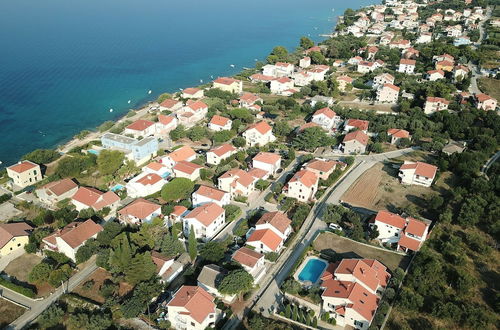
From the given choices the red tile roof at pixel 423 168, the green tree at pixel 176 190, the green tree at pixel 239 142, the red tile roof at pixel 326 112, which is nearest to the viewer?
the green tree at pixel 176 190

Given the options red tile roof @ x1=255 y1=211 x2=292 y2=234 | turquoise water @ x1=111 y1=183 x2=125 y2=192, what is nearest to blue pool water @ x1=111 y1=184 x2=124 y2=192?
turquoise water @ x1=111 y1=183 x2=125 y2=192

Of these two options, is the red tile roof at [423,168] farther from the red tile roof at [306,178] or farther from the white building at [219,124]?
the white building at [219,124]

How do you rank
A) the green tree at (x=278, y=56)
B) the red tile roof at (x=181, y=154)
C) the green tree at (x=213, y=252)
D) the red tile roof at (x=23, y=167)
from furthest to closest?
the green tree at (x=278, y=56)
the red tile roof at (x=181, y=154)
the red tile roof at (x=23, y=167)
the green tree at (x=213, y=252)

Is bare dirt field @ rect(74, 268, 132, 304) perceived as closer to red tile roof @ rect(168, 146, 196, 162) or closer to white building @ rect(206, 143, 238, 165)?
red tile roof @ rect(168, 146, 196, 162)

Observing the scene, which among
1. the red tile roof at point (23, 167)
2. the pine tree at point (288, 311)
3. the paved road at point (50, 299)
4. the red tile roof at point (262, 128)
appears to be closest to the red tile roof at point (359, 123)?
the red tile roof at point (262, 128)

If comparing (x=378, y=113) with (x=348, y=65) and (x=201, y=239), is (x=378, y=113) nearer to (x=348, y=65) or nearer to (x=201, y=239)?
(x=348, y=65)

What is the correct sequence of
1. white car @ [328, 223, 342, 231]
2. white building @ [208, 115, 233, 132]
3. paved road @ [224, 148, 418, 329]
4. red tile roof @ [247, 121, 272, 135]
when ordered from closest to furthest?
paved road @ [224, 148, 418, 329] < white car @ [328, 223, 342, 231] < red tile roof @ [247, 121, 272, 135] < white building @ [208, 115, 233, 132]
